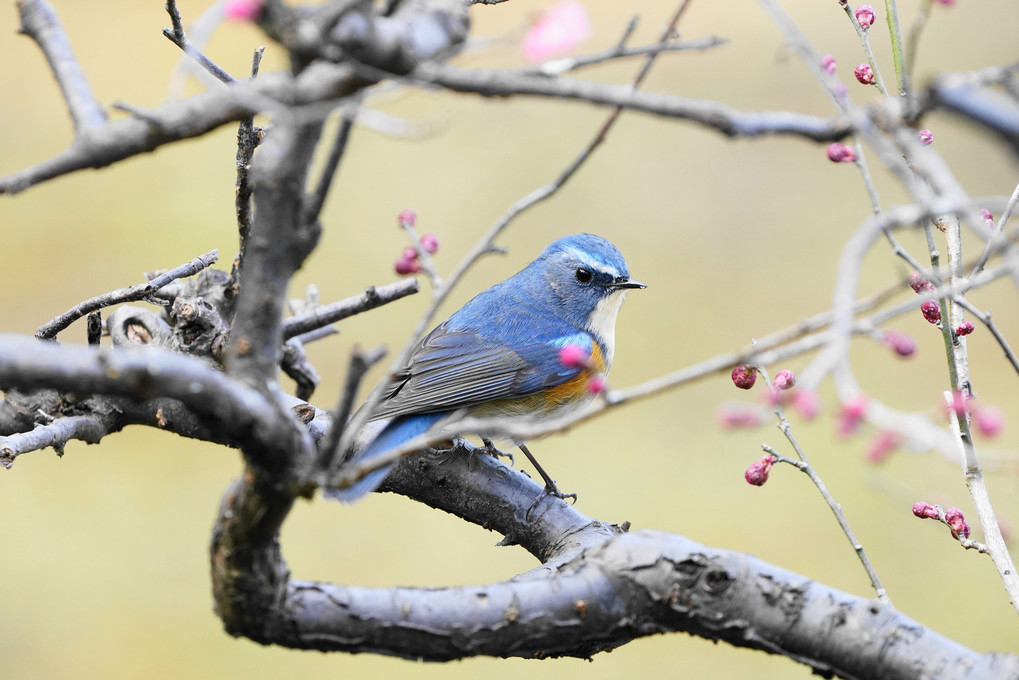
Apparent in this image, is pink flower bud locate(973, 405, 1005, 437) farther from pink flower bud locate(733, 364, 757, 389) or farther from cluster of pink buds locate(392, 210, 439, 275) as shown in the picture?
cluster of pink buds locate(392, 210, 439, 275)

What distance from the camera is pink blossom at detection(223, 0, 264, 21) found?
905 millimetres

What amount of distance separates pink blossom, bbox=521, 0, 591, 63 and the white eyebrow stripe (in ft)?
7.04

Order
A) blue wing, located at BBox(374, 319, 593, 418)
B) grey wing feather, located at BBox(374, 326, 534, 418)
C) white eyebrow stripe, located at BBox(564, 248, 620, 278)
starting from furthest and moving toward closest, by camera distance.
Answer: white eyebrow stripe, located at BBox(564, 248, 620, 278), blue wing, located at BBox(374, 319, 593, 418), grey wing feather, located at BBox(374, 326, 534, 418)

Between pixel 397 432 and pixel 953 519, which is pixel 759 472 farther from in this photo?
pixel 397 432

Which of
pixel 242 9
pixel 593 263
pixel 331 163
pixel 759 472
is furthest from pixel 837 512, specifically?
pixel 593 263

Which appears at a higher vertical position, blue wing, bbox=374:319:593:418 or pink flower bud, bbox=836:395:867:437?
blue wing, bbox=374:319:593:418

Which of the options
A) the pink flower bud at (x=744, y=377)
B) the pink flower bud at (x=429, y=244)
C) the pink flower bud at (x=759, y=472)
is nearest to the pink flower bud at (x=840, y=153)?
the pink flower bud at (x=744, y=377)

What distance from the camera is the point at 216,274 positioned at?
8.22 feet

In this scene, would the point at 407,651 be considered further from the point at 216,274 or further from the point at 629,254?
the point at 629,254

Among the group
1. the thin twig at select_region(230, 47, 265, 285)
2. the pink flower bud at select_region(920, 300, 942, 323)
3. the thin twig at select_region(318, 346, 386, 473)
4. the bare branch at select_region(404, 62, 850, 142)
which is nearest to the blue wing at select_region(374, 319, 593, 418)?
the thin twig at select_region(230, 47, 265, 285)

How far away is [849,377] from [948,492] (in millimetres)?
4000

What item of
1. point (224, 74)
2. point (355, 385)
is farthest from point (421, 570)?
point (355, 385)

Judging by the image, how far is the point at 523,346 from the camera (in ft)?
10.2

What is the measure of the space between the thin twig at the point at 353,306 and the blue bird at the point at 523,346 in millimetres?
438
